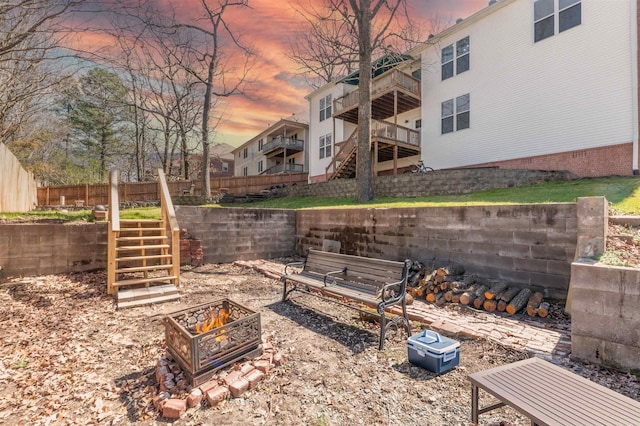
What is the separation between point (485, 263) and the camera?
571 centimetres

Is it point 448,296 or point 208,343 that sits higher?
point 208,343

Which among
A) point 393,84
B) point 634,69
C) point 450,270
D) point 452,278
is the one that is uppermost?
point 393,84

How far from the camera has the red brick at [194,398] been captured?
268 cm

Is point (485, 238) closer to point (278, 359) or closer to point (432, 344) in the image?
point (432, 344)

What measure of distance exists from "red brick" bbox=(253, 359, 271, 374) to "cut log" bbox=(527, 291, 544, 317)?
410 centimetres

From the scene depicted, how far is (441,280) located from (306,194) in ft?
42.1

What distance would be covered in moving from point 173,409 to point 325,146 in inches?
832

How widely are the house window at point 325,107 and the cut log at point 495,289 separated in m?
19.0

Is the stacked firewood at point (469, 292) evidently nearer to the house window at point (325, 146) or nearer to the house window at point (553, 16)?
the house window at point (553, 16)

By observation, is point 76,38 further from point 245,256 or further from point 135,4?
point 245,256

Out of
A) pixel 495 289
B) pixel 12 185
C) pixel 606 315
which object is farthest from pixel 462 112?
pixel 12 185

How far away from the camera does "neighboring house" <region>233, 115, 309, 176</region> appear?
2881 cm

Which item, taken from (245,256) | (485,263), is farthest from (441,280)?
(245,256)

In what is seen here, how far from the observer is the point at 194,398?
2699 millimetres
